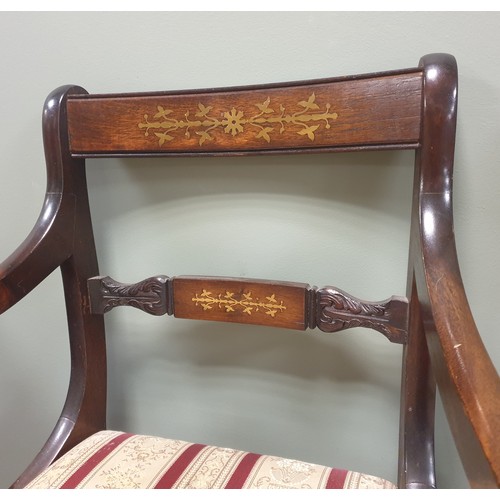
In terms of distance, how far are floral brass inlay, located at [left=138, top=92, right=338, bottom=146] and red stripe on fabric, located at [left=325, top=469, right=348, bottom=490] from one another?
1.27ft

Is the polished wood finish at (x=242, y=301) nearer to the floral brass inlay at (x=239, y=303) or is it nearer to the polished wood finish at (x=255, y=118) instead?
the floral brass inlay at (x=239, y=303)

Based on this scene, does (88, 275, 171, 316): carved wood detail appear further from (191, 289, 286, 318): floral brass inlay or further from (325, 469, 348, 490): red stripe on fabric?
(325, 469, 348, 490): red stripe on fabric

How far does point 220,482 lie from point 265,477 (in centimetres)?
5

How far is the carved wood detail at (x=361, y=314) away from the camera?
1.68ft

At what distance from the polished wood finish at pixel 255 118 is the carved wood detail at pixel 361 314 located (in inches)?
7.0

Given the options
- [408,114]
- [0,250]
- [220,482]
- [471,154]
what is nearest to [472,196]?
[471,154]

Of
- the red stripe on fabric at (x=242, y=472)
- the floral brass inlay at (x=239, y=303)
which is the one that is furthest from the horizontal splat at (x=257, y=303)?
the red stripe on fabric at (x=242, y=472)

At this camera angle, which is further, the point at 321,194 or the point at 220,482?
the point at 321,194

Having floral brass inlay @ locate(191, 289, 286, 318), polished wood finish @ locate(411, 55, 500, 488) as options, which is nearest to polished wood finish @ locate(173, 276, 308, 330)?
floral brass inlay @ locate(191, 289, 286, 318)

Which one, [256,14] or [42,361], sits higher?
[256,14]

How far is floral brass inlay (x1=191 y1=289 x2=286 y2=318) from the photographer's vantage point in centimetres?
56

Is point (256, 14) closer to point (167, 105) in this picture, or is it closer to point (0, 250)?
point (167, 105)

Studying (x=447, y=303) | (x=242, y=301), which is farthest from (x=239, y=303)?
(x=447, y=303)

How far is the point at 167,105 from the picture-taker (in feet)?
1.81
